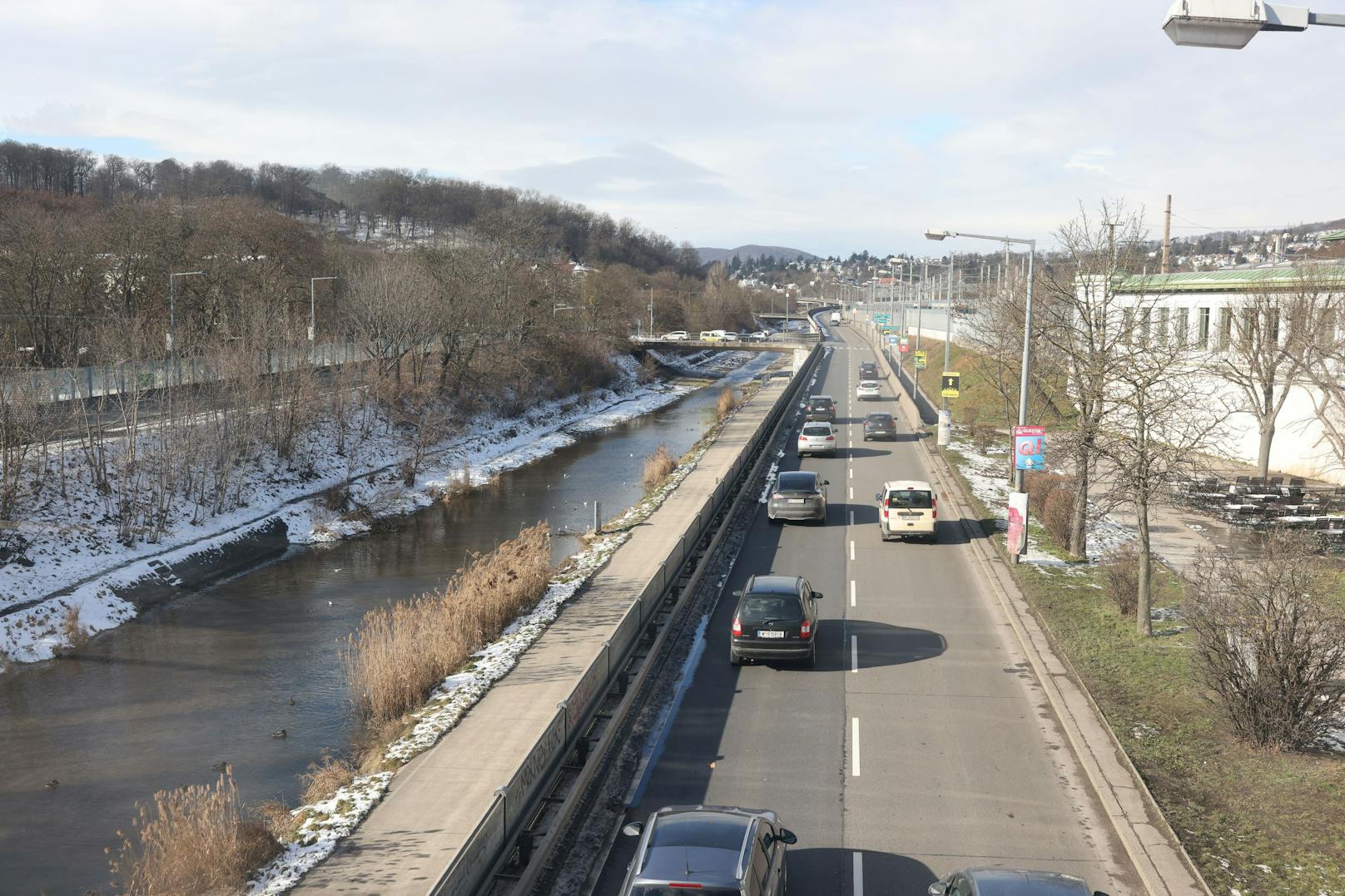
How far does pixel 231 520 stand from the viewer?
34312mm

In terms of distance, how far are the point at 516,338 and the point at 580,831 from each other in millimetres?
57837

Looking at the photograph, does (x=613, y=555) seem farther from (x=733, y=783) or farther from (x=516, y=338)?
(x=516, y=338)

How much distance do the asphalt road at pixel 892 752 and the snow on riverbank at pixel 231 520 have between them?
15700mm

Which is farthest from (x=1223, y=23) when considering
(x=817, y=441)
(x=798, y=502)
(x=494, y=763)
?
(x=817, y=441)

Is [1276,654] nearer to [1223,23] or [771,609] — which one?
[771,609]

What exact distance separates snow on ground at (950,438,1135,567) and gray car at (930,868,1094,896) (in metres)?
16.7

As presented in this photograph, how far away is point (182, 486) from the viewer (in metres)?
34.4

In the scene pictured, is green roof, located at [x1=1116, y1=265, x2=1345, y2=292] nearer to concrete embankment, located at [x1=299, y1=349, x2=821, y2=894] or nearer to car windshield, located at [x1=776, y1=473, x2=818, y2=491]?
car windshield, located at [x1=776, y1=473, x2=818, y2=491]

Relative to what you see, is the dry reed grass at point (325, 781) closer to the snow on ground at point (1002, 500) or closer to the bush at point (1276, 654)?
the bush at point (1276, 654)

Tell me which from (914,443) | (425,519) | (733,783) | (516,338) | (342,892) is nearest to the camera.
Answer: (342,892)

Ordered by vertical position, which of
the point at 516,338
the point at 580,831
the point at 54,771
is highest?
the point at 516,338

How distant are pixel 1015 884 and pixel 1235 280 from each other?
41.6 meters

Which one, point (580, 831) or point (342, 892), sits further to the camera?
point (580, 831)

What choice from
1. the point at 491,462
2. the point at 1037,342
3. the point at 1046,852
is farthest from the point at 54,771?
the point at 491,462
